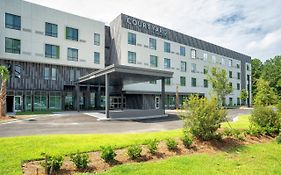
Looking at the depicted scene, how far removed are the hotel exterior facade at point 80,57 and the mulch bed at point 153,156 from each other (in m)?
12.6

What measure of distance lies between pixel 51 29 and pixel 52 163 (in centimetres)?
3036

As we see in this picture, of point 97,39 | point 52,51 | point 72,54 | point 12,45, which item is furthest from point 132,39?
point 12,45

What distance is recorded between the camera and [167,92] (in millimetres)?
43688

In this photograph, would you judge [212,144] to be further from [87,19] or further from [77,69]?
[87,19]

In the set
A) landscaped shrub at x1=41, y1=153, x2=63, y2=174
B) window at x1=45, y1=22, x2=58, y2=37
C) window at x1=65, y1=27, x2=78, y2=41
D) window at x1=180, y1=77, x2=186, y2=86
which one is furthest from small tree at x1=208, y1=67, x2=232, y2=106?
window at x1=180, y1=77, x2=186, y2=86

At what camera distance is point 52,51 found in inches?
1296

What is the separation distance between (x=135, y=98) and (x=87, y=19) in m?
15.6

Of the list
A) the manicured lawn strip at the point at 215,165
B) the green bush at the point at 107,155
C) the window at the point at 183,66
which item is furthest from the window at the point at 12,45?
the window at the point at 183,66

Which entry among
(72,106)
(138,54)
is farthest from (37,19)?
(138,54)

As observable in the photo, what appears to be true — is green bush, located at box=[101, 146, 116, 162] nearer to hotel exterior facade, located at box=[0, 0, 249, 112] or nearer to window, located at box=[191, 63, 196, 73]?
hotel exterior facade, located at box=[0, 0, 249, 112]

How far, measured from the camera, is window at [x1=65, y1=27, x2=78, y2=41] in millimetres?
34469

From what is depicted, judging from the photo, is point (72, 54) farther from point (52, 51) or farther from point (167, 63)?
point (167, 63)

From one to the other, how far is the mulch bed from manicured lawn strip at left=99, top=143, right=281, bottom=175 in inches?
18.9

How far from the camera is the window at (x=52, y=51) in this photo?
32.4 m
